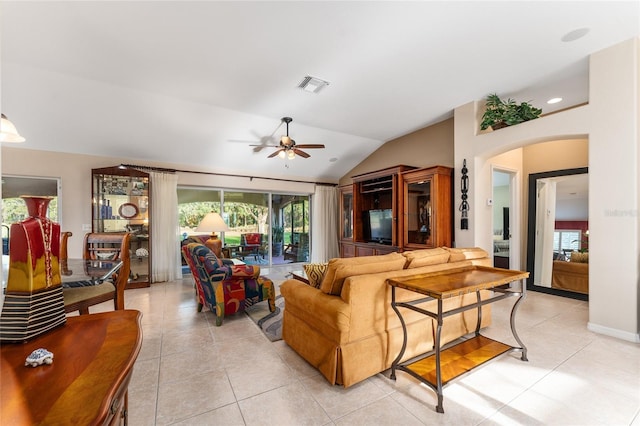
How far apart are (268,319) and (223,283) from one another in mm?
678

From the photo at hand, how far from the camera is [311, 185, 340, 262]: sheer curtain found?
6.98m

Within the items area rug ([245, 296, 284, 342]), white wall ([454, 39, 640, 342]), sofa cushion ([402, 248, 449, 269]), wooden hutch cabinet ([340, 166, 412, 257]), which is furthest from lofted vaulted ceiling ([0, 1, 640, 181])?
area rug ([245, 296, 284, 342])

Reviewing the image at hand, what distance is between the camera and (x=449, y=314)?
6.23ft

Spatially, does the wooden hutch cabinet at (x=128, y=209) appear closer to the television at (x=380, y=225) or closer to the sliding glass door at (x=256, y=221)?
the sliding glass door at (x=256, y=221)

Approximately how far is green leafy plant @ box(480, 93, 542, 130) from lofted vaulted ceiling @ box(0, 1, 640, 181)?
17 cm

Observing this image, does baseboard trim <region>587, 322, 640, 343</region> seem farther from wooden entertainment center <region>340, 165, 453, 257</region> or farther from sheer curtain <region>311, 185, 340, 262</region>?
sheer curtain <region>311, 185, 340, 262</region>

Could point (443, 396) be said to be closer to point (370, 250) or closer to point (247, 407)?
point (247, 407)

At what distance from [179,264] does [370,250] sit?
3707 millimetres

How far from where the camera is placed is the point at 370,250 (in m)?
5.62

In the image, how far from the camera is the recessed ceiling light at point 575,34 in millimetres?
2635

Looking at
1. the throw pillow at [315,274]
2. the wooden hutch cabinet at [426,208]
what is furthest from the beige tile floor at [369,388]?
the wooden hutch cabinet at [426,208]

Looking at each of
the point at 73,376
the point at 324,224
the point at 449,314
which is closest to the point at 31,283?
the point at 73,376

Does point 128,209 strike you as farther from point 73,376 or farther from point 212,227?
point 73,376

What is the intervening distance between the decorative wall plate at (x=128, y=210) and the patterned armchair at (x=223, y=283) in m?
2.39
